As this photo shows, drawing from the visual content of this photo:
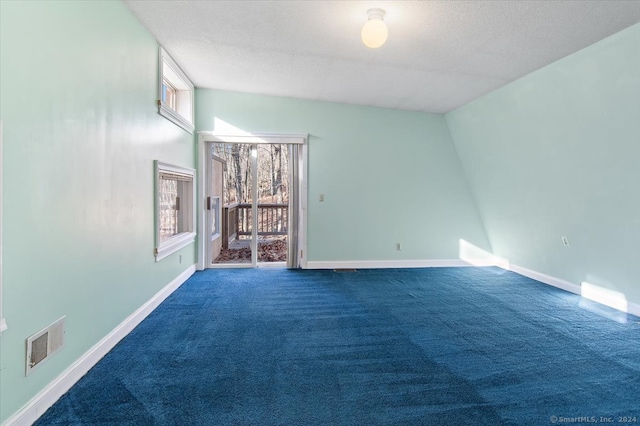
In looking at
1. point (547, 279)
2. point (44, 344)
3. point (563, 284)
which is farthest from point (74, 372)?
point (547, 279)

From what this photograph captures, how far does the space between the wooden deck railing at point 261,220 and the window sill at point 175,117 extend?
1.76 m

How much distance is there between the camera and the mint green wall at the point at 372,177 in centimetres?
503

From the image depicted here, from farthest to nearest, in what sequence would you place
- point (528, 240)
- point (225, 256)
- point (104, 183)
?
point (225, 256) → point (528, 240) → point (104, 183)

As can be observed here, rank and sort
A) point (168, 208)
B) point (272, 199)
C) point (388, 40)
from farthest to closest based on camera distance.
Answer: point (272, 199) < point (168, 208) < point (388, 40)

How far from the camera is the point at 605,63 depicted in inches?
101

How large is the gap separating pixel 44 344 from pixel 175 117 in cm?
280

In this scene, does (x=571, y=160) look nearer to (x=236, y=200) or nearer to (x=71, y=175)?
(x=71, y=175)

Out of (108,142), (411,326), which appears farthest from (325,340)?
(108,142)

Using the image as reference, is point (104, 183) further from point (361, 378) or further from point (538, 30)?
point (538, 30)

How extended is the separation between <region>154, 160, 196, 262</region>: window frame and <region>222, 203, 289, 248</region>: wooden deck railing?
119 cm

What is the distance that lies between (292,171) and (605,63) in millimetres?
3727

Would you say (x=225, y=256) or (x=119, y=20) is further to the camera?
(x=225, y=256)

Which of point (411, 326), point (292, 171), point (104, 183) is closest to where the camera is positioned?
point (104, 183)

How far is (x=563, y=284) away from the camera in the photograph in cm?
410
